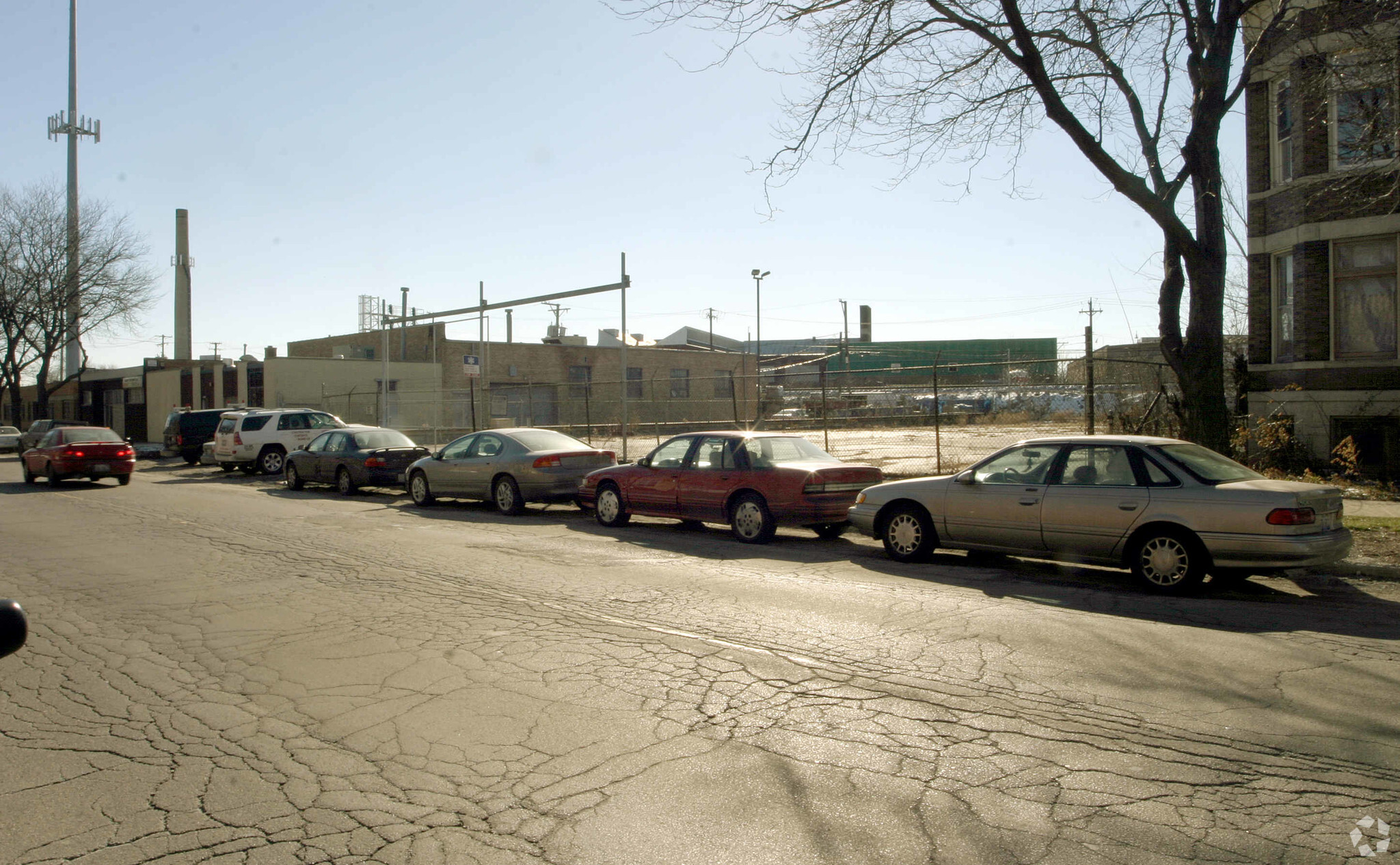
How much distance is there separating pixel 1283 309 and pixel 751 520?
1257 cm

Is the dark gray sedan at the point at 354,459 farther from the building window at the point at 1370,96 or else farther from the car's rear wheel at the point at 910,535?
the building window at the point at 1370,96

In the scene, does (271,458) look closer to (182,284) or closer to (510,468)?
(510,468)

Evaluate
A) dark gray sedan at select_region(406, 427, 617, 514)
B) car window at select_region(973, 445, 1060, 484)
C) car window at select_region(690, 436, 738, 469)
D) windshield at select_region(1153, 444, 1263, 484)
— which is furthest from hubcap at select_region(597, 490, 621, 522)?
windshield at select_region(1153, 444, 1263, 484)

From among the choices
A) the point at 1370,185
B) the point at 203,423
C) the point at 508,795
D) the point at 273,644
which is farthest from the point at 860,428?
the point at 203,423

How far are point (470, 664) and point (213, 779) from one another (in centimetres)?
205

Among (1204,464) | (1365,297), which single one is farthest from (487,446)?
(1365,297)

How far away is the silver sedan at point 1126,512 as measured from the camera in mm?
8422

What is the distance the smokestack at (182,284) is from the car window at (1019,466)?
6814 centimetres

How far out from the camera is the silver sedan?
8422mm

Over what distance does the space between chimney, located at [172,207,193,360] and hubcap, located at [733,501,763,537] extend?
2553 inches

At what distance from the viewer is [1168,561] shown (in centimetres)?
885

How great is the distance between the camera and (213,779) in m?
4.61

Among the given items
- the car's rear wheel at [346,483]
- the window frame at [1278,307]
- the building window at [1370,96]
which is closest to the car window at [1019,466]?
the building window at [1370,96]

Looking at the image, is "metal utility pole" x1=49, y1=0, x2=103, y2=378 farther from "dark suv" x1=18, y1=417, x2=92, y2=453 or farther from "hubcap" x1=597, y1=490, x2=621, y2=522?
"hubcap" x1=597, y1=490, x2=621, y2=522
